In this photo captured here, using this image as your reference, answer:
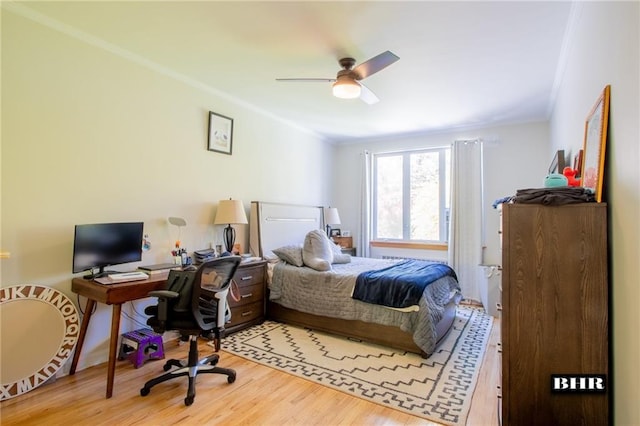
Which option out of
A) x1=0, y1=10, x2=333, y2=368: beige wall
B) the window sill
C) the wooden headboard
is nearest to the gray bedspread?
the wooden headboard

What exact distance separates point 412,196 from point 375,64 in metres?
3.26

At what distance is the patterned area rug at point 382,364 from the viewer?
2201 millimetres

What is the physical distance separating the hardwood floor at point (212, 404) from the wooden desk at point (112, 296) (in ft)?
0.59

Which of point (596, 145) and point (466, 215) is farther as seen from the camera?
point (466, 215)

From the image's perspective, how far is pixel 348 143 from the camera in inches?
235

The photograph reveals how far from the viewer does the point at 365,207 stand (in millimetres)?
5637

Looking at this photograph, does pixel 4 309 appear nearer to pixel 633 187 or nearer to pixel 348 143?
pixel 633 187

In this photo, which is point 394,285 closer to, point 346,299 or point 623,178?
point 346,299

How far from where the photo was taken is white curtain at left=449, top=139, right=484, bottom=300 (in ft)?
15.5

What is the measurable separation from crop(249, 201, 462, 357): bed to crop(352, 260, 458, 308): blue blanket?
0.05 meters

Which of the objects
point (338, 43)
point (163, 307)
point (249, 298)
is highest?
point (338, 43)

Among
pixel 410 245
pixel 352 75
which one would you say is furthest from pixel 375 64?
pixel 410 245

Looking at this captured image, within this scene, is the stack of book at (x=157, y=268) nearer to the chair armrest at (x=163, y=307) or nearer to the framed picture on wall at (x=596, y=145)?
the chair armrest at (x=163, y=307)

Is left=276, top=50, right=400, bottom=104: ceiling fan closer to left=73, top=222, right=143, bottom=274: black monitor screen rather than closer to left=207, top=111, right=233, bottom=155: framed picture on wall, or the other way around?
Answer: left=207, top=111, right=233, bottom=155: framed picture on wall
